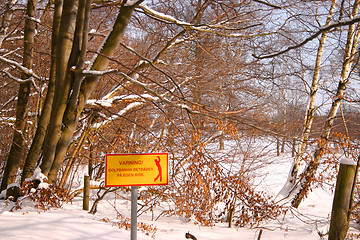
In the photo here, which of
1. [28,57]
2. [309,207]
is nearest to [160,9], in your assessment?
[28,57]

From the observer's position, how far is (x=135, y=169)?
2.36 m

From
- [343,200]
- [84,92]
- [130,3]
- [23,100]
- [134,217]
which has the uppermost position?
[130,3]

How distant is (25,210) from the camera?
409cm

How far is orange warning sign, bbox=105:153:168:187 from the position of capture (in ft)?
7.69

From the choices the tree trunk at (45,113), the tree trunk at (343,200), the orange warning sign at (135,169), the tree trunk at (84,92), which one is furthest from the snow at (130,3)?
the tree trunk at (343,200)

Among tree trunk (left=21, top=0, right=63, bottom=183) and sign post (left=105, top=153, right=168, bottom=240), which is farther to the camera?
tree trunk (left=21, top=0, right=63, bottom=183)

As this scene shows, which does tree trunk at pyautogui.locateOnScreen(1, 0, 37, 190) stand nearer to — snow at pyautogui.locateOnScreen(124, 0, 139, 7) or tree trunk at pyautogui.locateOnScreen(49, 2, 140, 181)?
tree trunk at pyautogui.locateOnScreen(49, 2, 140, 181)

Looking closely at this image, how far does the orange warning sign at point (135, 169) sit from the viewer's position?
7.69 feet

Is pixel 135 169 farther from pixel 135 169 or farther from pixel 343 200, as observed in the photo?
pixel 343 200

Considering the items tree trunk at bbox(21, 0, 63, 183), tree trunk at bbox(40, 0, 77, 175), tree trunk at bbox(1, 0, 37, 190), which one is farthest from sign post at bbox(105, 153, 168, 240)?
tree trunk at bbox(1, 0, 37, 190)

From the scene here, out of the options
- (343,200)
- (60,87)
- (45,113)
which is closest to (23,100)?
(45,113)

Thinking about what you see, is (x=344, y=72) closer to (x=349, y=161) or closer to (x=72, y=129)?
(x=349, y=161)

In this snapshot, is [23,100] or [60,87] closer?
[60,87]

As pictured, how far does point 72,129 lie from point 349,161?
3592mm
